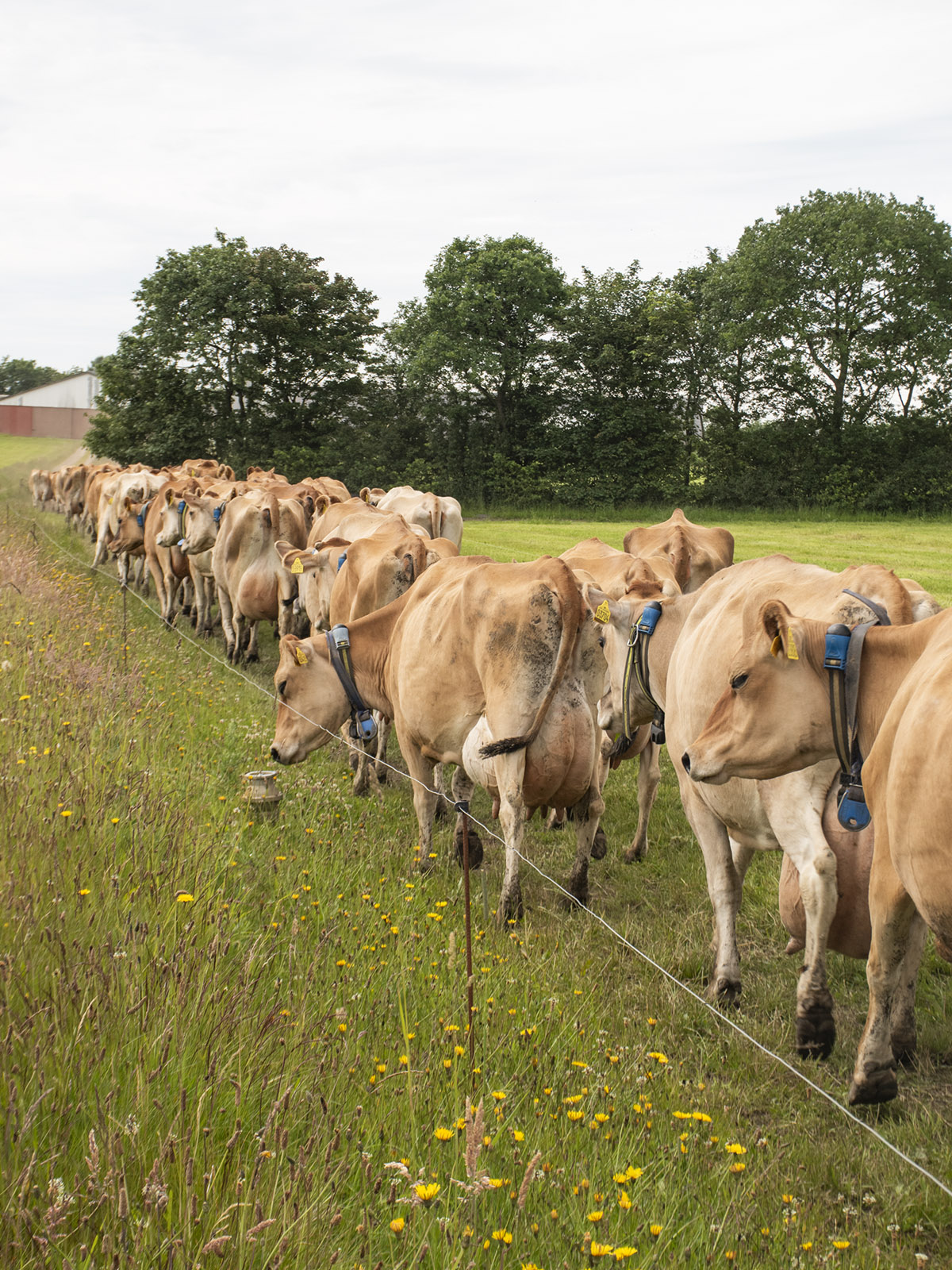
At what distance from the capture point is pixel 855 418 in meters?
38.6

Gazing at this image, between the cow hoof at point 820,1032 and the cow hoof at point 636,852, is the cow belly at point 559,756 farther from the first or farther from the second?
the cow hoof at point 820,1032

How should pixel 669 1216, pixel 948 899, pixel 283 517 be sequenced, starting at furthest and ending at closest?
1. pixel 283 517
2. pixel 948 899
3. pixel 669 1216

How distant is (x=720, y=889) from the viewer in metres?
5.07

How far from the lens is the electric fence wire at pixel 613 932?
287cm

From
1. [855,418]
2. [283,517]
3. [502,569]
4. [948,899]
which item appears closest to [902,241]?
[855,418]

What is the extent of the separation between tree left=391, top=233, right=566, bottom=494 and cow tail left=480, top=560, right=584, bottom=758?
36296 mm

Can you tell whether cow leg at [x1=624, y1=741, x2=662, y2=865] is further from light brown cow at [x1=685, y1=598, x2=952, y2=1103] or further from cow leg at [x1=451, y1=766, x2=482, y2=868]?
light brown cow at [x1=685, y1=598, x2=952, y2=1103]

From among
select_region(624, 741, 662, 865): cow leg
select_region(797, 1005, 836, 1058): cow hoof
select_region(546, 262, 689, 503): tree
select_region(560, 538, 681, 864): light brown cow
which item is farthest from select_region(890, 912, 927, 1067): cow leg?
select_region(546, 262, 689, 503): tree

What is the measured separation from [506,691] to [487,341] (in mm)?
37759

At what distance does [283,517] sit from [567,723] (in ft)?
27.4

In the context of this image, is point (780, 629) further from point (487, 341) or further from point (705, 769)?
point (487, 341)

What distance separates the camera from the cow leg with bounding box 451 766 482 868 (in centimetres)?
658

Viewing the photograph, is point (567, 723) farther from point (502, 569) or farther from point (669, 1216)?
point (669, 1216)

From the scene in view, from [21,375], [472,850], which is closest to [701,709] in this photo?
[472,850]
